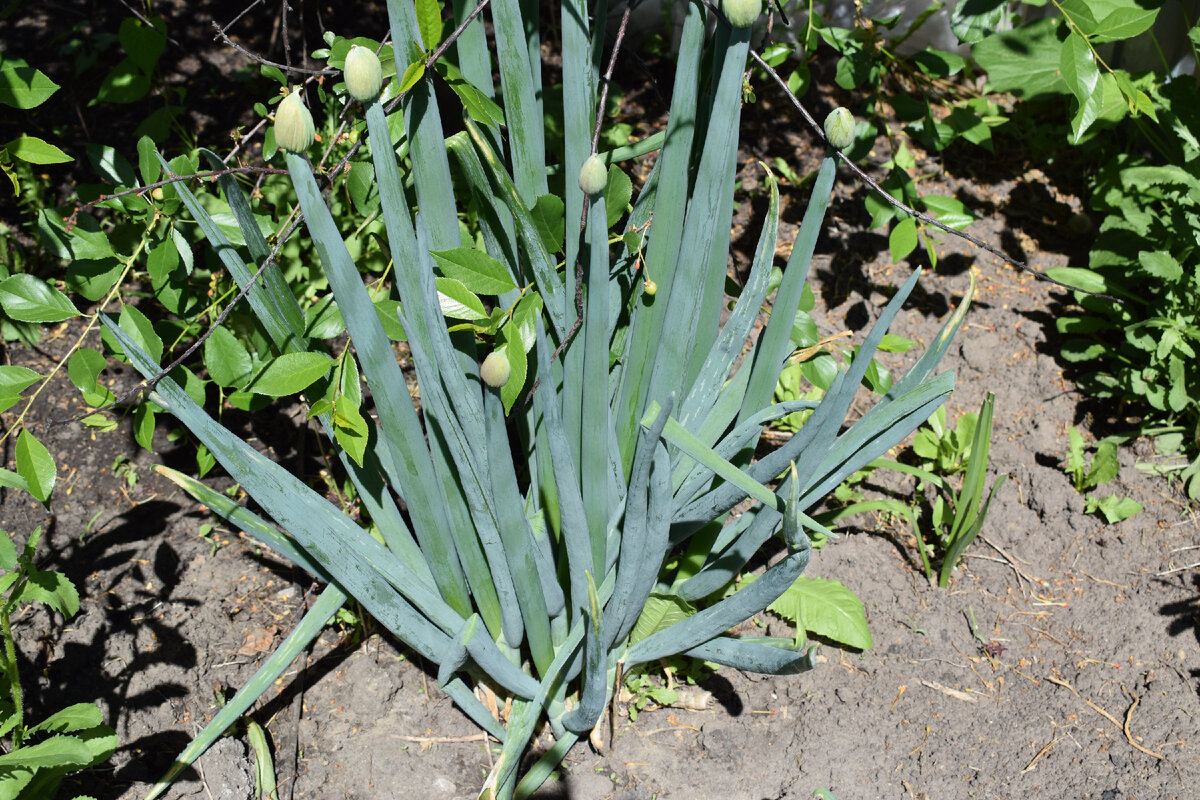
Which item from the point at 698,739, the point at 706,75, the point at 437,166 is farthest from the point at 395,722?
the point at 706,75

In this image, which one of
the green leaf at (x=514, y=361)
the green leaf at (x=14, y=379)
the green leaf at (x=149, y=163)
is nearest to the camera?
the green leaf at (x=514, y=361)

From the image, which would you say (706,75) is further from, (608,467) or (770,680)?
(770,680)

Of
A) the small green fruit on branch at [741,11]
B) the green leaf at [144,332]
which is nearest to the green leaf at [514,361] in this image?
the small green fruit on branch at [741,11]

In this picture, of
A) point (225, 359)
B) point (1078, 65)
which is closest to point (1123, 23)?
point (1078, 65)

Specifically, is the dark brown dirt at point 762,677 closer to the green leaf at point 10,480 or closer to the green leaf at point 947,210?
the green leaf at point 10,480

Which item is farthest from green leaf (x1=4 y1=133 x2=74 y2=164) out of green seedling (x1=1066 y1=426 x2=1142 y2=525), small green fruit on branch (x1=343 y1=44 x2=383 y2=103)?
green seedling (x1=1066 y1=426 x2=1142 y2=525)

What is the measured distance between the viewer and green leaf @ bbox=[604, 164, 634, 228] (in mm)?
1208

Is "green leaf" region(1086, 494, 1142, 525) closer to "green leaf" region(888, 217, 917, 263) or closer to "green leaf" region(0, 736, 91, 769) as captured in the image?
"green leaf" region(888, 217, 917, 263)

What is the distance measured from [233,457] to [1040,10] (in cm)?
295

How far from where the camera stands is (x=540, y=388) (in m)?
1.15

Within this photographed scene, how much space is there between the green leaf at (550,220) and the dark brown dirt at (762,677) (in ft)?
2.98

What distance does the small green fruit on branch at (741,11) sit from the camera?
3.25 ft

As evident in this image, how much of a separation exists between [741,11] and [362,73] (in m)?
0.41

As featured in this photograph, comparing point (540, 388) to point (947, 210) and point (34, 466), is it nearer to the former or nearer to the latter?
point (34, 466)
